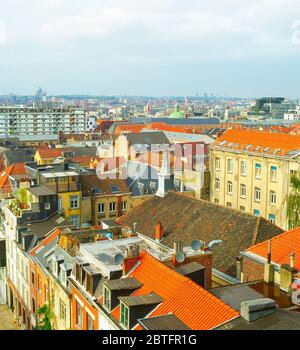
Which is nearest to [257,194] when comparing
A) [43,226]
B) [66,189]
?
[66,189]

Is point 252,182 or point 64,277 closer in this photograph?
point 64,277

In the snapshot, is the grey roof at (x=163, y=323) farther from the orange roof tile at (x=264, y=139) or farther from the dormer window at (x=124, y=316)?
the orange roof tile at (x=264, y=139)

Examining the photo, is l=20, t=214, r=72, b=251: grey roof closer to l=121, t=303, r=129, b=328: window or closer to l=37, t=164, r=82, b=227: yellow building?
l=37, t=164, r=82, b=227: yellow building

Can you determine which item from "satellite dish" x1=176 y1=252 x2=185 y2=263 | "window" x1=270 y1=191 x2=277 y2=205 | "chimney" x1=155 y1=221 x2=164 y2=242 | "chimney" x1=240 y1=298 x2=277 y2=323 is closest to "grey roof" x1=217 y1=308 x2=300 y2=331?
"chimney" x1=240 y1=298 x2=277 y2=323

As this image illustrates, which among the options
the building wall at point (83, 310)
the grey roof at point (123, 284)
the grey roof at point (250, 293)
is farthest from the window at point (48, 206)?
the grey roof at point (250, 293)

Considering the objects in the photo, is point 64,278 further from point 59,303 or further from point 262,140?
point 262,140
